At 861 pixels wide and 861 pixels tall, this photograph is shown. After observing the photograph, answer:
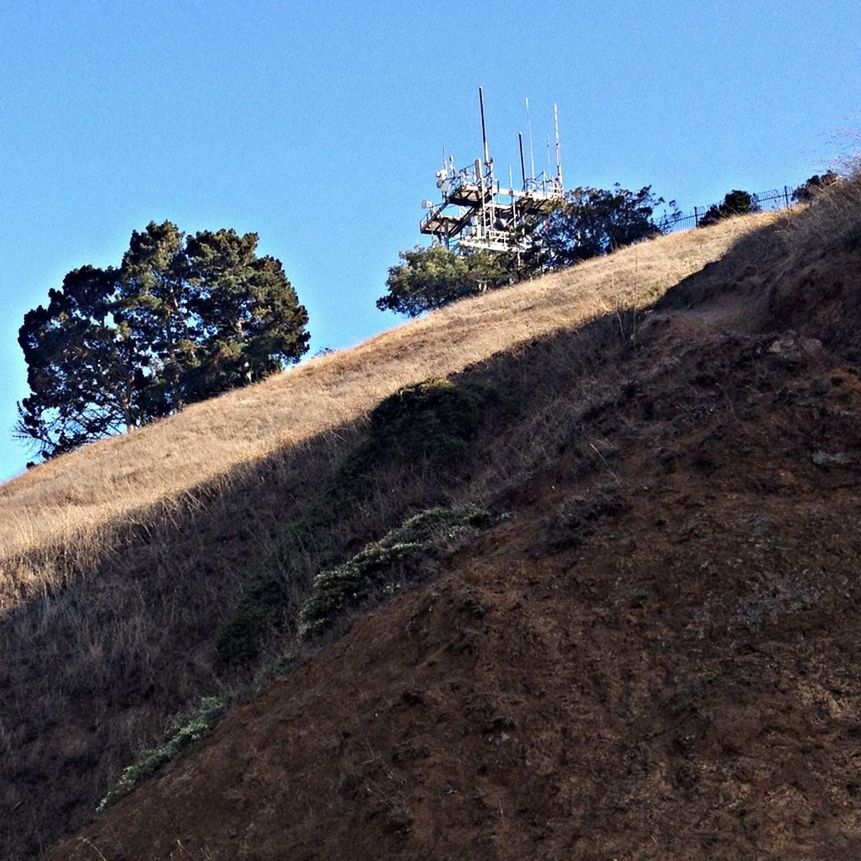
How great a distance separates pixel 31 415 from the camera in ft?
118

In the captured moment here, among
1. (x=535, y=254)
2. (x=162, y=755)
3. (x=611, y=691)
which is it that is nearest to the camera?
(x=611, y=691)

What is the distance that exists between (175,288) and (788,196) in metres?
20.0

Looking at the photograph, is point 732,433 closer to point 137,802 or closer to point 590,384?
point 137,802

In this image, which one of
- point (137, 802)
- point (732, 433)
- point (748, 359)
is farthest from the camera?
point (748, 359)

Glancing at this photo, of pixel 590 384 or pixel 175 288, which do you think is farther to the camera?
pixel 175 288

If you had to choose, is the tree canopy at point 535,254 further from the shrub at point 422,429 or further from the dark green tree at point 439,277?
the shrub at point 422,429

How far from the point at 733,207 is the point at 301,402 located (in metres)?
16.9

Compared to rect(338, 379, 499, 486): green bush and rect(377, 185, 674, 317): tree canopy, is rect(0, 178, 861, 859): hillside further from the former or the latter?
rect(377, 185, 674, 317): tree canopy

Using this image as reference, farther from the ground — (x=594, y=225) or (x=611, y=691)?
(x=594, y=225)

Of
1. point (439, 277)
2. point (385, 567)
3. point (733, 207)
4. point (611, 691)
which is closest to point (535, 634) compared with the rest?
point (611, 691)

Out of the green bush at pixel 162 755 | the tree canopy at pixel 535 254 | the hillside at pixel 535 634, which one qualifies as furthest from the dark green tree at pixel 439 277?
the green bush at pixel 162 755

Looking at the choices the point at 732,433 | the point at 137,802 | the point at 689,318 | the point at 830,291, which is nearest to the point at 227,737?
the point at 137,802

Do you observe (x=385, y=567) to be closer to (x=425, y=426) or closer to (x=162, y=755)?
(x=162, y=755)

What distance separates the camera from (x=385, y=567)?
8.16m
